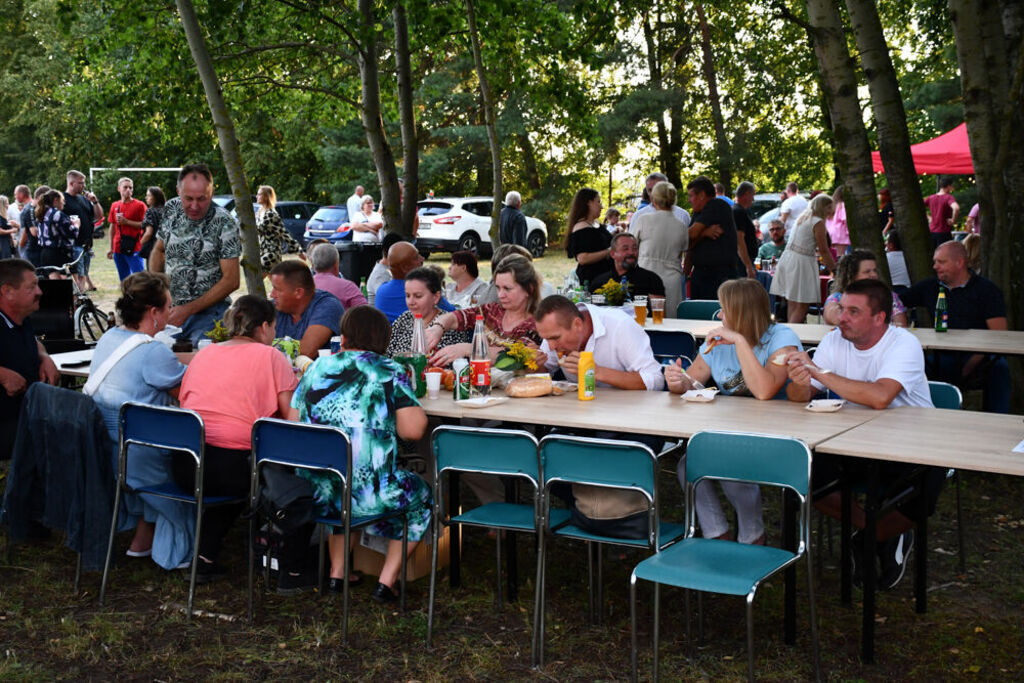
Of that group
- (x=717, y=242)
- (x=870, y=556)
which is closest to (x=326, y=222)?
(x=717, y=242)

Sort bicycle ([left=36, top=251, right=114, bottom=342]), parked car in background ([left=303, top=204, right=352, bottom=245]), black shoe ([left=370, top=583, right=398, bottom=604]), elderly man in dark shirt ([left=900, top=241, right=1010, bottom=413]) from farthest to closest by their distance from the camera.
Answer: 1. parked car in background ([left=303, top=204, right=352, bottom=245])
2. bicycle ([left=36, top=251, right=114, bottom=342])
3. elderly man in dark shirt ([left=900, top=241, right=1010, bottom=413])
4. black shoe ([left=370, top=583, right=398, bottom=604])

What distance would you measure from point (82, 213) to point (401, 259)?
8.03m

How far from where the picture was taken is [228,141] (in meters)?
7.51

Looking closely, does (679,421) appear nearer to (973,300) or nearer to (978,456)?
(978,456)

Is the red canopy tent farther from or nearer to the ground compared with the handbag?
farther from the ground

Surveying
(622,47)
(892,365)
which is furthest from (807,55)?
(892,365)

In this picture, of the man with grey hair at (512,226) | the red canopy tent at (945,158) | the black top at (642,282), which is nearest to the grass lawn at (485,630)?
the black top at (642,282)

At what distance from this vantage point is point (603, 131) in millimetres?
23578

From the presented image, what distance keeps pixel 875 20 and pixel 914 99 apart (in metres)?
12.4

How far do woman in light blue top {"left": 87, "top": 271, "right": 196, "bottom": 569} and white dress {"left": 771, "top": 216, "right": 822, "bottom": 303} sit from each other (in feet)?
22.3

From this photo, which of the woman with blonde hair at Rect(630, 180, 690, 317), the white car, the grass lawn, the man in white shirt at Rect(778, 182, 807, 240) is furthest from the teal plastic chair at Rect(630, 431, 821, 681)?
the white car

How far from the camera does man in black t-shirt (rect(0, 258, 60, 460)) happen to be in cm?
545

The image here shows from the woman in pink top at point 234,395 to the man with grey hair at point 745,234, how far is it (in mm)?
6029

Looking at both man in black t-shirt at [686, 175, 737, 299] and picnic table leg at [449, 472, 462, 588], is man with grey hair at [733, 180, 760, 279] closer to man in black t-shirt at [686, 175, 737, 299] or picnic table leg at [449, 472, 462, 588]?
man in black t-shirt at [686, 175, 737, 299]
